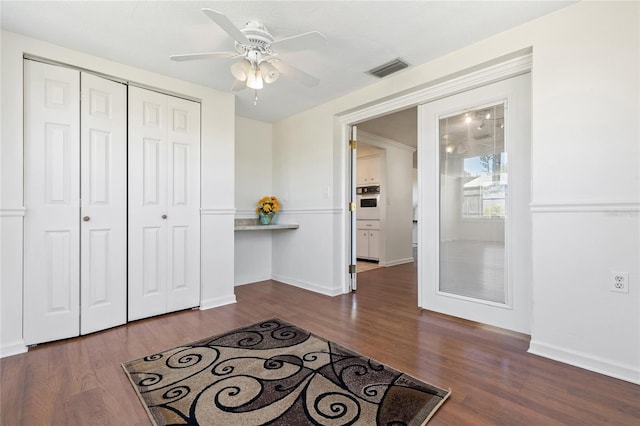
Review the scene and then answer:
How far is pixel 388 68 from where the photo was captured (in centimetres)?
287

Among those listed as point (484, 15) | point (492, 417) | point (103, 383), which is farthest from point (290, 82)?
point (492, 417)

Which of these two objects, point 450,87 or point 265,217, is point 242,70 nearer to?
point 450,87

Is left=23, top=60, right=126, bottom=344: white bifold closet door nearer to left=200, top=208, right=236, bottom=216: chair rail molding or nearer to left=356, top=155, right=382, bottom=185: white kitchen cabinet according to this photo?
left=200, top=208, right=236, bottom=216: chair rail molding

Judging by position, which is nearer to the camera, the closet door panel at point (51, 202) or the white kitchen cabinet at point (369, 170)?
the closet door panel at point (51, 202)

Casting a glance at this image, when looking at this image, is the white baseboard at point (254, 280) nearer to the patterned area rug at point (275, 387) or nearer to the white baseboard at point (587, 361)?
the patterned area rug at point (275, 387)

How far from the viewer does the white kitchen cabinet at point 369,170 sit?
607cm

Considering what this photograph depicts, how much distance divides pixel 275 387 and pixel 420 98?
9.54ft

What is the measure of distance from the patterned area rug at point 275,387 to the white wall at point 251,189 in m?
2.13

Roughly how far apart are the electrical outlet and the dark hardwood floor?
1.83ft

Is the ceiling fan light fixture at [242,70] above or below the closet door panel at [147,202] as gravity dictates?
above

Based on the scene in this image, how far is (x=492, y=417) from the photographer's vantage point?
1486 mm

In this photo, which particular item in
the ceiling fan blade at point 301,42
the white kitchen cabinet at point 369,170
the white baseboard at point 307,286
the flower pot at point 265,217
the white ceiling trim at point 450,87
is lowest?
the white baseboard at point 307,286

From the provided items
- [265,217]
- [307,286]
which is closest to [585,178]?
[307,286]

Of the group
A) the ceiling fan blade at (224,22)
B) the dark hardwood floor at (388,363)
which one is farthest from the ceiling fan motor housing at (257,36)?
the dark hardwood floor at (388,363)
